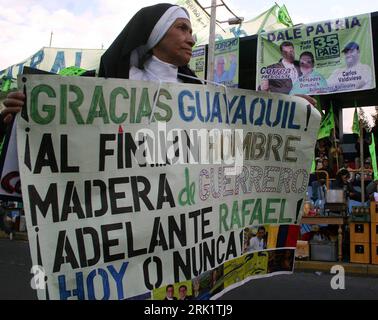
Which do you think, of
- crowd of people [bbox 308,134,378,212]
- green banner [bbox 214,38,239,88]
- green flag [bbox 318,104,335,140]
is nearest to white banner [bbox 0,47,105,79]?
green banner [bbox 214,38,239,88]

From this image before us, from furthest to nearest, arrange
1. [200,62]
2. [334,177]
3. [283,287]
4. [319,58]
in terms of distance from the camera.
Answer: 1. [200,62]
2. [334,177]
3. [319,58]
4. [283,287]

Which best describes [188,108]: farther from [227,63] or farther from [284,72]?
[227,63]

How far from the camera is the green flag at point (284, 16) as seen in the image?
11.5 metres

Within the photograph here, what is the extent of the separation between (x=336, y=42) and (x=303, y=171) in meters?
7.04

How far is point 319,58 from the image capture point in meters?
8.65

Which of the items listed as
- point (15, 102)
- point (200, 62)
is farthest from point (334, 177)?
point (15, 102)

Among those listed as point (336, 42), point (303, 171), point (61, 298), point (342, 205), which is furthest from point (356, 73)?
point (61, 298)

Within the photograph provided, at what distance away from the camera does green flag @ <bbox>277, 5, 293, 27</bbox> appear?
11.5 m

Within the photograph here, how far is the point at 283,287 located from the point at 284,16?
7855mm

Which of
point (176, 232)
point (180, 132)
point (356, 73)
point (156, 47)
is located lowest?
point (176, 232)

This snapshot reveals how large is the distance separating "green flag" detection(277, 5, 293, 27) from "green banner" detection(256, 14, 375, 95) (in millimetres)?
2403

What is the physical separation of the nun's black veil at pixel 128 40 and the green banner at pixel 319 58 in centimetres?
708

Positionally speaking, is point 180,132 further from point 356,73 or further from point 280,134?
point 356,73

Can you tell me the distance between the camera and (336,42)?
8.40 m
